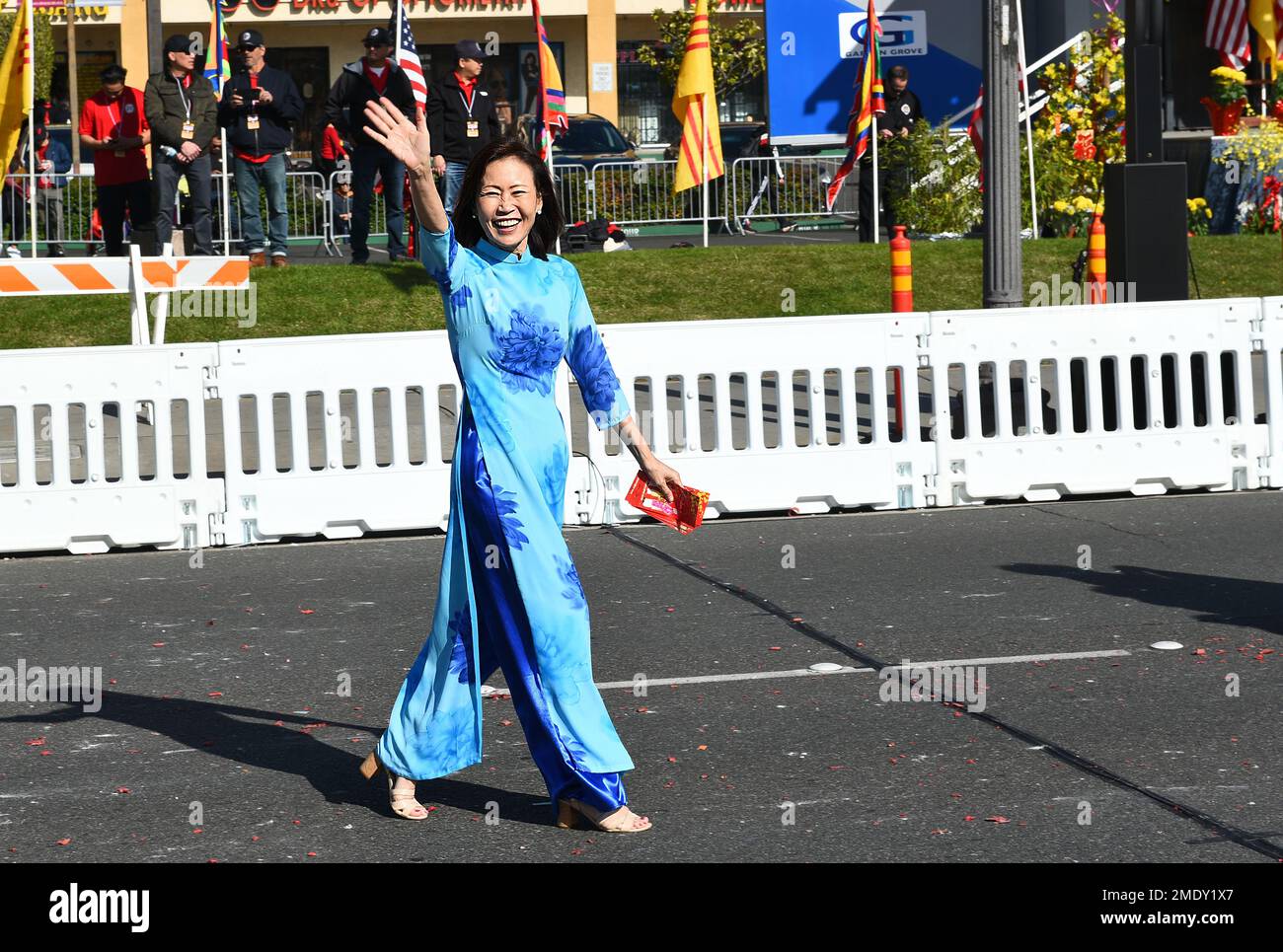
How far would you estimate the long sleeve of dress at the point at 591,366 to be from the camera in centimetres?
529

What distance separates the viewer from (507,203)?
16.8ft

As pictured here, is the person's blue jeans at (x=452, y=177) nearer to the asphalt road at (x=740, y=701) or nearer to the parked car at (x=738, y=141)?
the asphalt road at (x=740, y=701)

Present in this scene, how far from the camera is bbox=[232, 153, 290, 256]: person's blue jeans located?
57.8ft

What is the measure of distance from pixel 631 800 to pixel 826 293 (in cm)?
1308

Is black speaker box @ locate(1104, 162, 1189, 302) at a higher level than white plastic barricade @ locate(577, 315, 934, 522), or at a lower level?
higher

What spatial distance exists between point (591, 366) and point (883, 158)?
15963 millimetres

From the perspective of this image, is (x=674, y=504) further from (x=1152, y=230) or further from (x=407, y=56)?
(x=407, y=56)

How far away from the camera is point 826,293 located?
18.2 meters

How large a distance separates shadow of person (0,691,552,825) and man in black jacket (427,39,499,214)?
35.4 feet

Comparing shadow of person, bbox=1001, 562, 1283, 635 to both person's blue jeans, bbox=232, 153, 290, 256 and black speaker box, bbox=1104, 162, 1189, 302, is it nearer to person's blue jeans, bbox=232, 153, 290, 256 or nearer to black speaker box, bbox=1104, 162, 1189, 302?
black speaker box, bbox=1104, 162, 1189, 302

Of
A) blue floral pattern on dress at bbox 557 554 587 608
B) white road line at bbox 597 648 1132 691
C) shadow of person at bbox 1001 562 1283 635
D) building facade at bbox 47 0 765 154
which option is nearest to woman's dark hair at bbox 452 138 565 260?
blue floral pattern on dress at bbox 557 554 587 608

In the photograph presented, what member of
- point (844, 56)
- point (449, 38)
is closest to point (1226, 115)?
point (844, 56)

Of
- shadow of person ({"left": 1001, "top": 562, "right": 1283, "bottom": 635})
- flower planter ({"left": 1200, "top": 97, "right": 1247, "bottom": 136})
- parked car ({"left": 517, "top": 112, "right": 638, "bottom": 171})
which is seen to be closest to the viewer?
shadow of person ({"left": 1001, "top": 562, "right": 1283, "bottom": 635})

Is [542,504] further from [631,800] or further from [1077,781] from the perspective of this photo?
[1077,781]
